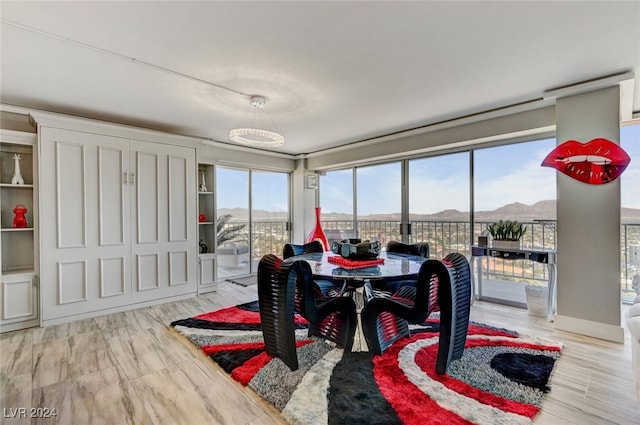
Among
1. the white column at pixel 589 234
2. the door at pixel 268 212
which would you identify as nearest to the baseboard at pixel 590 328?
the white column at pixel 589 234

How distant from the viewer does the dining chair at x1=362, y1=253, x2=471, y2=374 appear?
Answer: 2020 millimetres

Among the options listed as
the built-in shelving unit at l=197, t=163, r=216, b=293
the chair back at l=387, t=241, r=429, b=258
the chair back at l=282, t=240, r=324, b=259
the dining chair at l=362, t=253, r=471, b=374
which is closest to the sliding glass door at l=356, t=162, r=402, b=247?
the chair back at l=387, t=241, r=429, b=258

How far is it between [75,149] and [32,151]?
546 mm

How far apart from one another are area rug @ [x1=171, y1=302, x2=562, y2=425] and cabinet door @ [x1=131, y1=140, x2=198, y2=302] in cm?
132

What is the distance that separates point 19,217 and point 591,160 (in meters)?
5.92

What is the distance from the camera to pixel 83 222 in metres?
A: 3.39

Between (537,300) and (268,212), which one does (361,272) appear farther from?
(268,212)

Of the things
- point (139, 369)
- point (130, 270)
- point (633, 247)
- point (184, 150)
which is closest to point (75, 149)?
point (184, 150)

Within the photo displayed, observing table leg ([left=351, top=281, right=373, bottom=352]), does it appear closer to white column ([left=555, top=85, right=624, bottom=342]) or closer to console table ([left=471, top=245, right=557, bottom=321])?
console table ([left=471, top=245, right=557, bottom=321])

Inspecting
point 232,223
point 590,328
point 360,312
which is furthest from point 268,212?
point 590,328

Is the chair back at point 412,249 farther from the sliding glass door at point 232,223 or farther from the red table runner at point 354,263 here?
the sliding glass door at point 232,223

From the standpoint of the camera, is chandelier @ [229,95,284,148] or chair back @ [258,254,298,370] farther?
chandelier @ [229,95,284,148]

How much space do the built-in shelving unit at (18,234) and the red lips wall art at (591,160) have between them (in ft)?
17.9

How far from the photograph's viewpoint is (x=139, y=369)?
7.52ft
